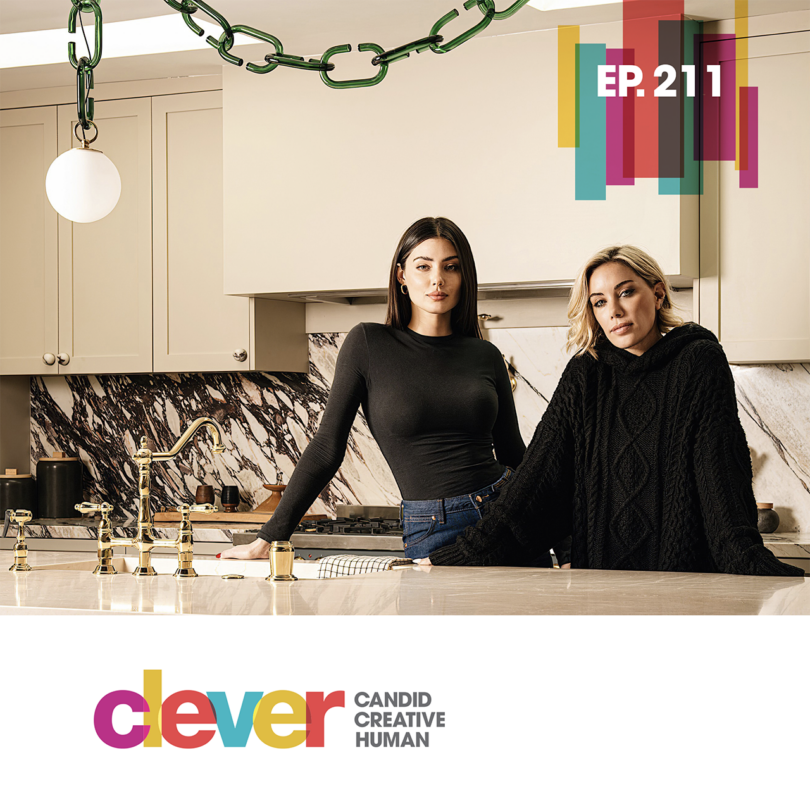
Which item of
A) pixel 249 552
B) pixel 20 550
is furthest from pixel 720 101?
pixel 20 550

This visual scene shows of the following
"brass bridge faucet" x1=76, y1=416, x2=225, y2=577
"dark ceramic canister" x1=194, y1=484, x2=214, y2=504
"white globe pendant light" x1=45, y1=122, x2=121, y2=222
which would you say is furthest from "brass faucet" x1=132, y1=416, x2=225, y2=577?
"dark ceramic canister" x1=194, y1=484, x2=214, y2=504

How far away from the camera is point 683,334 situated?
1.69 m

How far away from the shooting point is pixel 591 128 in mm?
2803

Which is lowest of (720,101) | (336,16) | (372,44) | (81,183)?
(81,183)

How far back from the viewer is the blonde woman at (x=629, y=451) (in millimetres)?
1592

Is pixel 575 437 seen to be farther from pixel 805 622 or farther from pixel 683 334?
pixel 805 622

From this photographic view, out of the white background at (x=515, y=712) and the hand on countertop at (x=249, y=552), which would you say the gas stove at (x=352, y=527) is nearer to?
the hand on countertop at (x=249, y=552)

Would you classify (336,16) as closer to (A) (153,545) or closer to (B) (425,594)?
(A) (153,545)

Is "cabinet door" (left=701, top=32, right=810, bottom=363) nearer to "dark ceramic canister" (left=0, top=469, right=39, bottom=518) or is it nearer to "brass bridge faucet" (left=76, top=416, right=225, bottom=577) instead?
"brass bridge faucet" (left=76, top=416, right=225, bottom=577)

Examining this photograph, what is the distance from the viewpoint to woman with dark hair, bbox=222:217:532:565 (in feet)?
6.10

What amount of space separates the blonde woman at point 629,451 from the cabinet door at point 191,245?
174 cm

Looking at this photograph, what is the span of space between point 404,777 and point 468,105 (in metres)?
2.26

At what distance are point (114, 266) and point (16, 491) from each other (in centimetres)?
88

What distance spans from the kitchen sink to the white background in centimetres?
63
